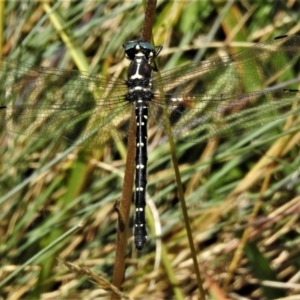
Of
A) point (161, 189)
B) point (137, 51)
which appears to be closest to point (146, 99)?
point (137, 51)

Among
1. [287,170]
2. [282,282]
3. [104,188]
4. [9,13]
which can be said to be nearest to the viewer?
[282,282]

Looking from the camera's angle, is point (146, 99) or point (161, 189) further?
point (161, 189)

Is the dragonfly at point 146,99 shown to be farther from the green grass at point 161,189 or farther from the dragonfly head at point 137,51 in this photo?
the green grass at point 161,189

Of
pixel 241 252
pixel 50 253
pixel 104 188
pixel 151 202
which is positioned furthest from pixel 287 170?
pixel 50 253

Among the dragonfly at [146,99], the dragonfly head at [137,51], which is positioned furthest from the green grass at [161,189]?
the dragonfly head at [137,51]

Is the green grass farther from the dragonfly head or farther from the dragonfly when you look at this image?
the dragonfly head

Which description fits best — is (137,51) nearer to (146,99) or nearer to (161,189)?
(146,99)

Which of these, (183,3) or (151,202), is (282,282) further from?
(183,3)
